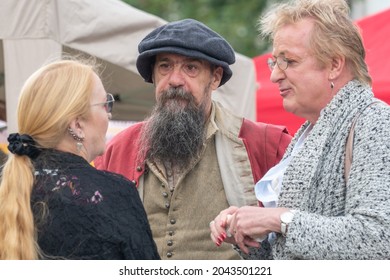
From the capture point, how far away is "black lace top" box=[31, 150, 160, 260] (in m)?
2.92

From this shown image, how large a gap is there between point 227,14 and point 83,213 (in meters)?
14.5

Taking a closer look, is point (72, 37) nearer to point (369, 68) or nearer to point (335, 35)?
point (369, 68)

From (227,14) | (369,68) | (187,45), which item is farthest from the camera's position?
(227,14)

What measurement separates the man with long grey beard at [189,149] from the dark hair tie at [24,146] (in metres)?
1.04

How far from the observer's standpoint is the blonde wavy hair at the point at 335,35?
320cm

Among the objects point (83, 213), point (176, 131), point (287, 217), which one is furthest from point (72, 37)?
point (287, 217)

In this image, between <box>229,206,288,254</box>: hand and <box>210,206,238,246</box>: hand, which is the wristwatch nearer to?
<box>229,206,288,254</box>: hand

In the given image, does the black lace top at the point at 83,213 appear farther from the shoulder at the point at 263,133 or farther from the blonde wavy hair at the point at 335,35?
the shoulder at the point at 263,133

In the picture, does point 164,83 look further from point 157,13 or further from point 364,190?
point 157,13

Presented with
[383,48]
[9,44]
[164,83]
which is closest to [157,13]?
[383,48]

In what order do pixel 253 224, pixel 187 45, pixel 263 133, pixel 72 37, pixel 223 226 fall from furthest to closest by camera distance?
pixel 72 37, pixel 263 133, pixel 187 45, pixel 223 226, pixel 253 224

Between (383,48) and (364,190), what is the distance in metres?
4.31

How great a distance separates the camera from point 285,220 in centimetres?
297

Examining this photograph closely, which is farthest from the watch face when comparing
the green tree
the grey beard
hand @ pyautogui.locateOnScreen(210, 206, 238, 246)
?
the green tree
